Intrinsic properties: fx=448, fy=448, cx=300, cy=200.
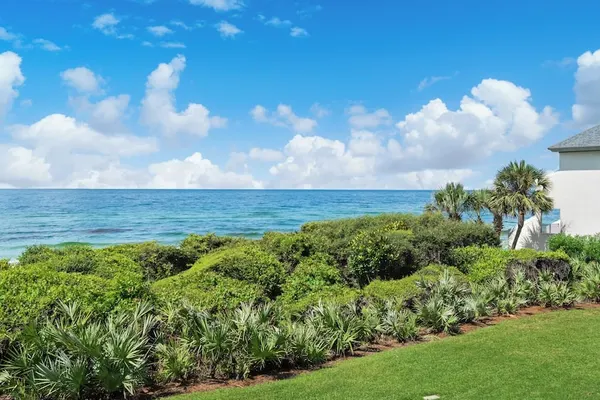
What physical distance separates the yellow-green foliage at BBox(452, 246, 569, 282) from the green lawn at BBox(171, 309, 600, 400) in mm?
4028

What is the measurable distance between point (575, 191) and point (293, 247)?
16661 mm

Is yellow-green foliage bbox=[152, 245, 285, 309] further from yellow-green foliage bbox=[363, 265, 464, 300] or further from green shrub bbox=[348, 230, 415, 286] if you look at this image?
green shrub bbox=[348, 230, 415, 286]

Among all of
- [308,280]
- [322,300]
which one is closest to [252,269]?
[308,280]

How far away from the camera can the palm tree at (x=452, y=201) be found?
3050 cm

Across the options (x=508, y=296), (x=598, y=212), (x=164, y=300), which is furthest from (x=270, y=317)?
(x=598, y=212)

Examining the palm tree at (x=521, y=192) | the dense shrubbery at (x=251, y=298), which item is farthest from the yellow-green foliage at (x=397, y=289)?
the palm tree at (x=521, y=192)

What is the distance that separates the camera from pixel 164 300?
902cm

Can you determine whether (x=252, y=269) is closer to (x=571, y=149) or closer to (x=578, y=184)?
(x=571, y=149)

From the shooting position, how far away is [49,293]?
7.93 meters

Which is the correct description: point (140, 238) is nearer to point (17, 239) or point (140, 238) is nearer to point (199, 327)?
point (17, 239)

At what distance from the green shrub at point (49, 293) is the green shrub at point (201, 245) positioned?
7097 mm

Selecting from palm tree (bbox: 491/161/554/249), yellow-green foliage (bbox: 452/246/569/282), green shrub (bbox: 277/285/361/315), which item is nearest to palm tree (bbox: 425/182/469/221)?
palm tree (bbox: 491/161/554/249)

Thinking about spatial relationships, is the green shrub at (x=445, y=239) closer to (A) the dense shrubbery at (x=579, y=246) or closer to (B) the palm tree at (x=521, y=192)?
(A) the dense shrubbery at (x=579, y=246)

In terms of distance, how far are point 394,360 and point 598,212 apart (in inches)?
763
